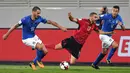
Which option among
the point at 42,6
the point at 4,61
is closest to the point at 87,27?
the point at 4,61

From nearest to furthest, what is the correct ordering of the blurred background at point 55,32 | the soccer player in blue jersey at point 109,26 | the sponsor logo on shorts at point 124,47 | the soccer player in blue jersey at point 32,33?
the soccer player in blue jersey at point 32,33 → the soccer player in blue jersey at point 109,26 → the sponsor logo on shorts at point 124,47 → the blurred background at point 55,32

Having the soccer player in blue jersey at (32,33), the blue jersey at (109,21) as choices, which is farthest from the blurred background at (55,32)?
the soccer player in blue jersey at (32,33)

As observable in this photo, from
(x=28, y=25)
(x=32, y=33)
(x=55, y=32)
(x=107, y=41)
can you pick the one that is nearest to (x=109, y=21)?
(x=107, y=41)

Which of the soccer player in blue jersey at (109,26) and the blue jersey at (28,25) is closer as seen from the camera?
the blue jersey at (28,25)

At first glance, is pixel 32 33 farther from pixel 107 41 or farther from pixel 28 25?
pixel 107 41

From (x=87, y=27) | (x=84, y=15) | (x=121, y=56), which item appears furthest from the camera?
(x=84, y=15)

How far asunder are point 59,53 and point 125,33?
2.58 m

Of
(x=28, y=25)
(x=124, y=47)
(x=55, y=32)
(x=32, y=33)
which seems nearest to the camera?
(x=28, y=25)

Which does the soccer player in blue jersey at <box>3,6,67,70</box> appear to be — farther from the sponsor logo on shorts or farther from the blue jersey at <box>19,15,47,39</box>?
the sponsor logo on shorts

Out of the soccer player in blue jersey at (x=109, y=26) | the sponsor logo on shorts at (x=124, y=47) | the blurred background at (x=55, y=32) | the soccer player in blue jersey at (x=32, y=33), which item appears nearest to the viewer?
the soccer player in blue jersey at (x=32, y=33)

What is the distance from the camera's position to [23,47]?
1994 cm

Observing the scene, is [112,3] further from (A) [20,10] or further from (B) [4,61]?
(B) [4,61]

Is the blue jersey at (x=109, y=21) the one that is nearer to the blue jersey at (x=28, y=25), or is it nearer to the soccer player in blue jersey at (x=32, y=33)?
the soccer player in blue jersey at (x=32, y=33)

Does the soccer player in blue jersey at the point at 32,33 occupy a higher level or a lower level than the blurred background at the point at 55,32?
higher
